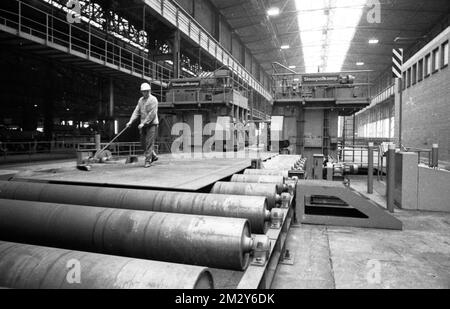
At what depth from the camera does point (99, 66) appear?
580 inches

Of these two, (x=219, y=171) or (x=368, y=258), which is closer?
(x=368, y=258)

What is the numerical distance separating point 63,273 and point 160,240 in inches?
35.2

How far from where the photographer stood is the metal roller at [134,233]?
255 cm

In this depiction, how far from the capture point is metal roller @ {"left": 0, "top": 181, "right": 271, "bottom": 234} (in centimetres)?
338

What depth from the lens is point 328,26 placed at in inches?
1156

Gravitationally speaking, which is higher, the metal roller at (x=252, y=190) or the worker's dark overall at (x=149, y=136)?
the worker's dark overall at (x=149, y=136)

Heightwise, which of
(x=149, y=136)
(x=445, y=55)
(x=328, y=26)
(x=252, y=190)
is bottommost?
(x=252, y=190)

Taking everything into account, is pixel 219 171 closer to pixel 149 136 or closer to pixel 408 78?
pixel 149 136

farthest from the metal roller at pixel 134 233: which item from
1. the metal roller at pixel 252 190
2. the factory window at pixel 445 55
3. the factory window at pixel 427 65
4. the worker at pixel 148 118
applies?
the factory window at pixel 427 65

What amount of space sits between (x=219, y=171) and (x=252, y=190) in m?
1.36

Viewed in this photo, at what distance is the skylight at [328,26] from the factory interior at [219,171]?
23 cm

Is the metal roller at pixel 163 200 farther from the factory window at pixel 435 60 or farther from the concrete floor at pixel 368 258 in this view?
the factory window at pixel 435 60

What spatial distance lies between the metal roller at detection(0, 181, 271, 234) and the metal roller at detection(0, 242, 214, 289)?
57.8 inches

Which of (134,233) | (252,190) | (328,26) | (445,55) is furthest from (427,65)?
(328,26)
